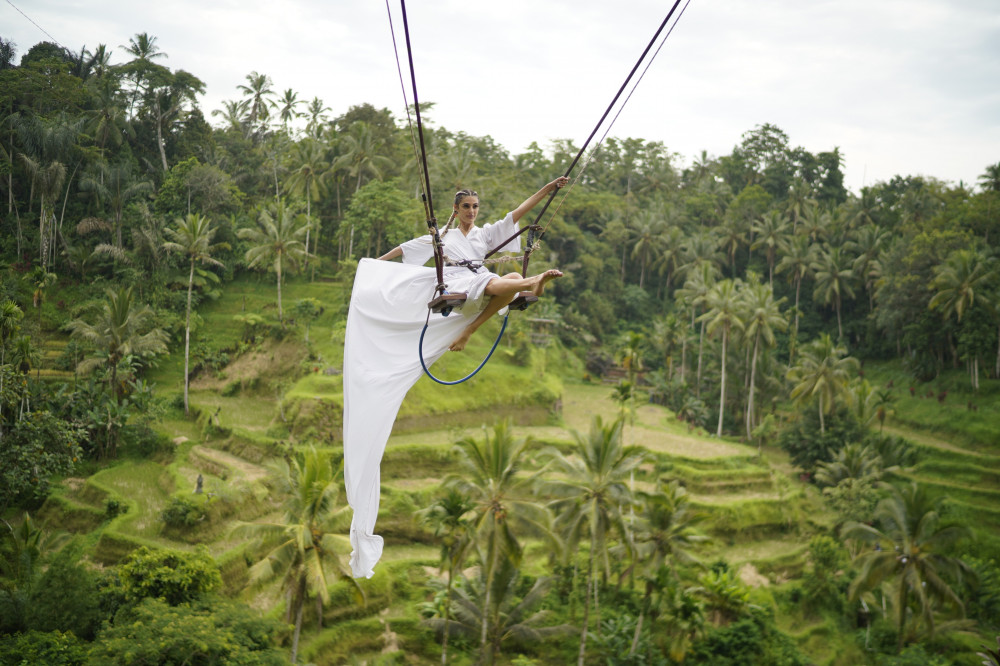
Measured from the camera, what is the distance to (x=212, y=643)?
12.2m

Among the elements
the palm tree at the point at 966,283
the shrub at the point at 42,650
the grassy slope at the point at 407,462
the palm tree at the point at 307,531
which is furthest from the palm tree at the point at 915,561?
the shrub at the point at 42,650

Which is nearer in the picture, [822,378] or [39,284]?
[39,284]

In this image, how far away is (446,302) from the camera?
419cm

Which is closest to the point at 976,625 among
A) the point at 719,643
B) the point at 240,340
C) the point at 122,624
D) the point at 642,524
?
the point at 719,643

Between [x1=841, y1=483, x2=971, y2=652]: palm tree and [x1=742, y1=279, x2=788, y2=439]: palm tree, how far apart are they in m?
13.0

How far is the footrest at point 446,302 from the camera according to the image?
13.7 feet

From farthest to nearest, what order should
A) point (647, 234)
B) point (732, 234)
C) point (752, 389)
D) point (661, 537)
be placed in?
point (732, 234) < point (647, 234) < point (752, 389) < point (661, 537)

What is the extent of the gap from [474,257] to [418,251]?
353 mm

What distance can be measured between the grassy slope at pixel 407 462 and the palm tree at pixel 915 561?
7.52 ft

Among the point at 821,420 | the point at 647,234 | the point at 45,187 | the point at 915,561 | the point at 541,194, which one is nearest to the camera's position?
the point at 541,194

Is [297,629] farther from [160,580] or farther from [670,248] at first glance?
[670,248]

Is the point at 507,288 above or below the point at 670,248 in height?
below

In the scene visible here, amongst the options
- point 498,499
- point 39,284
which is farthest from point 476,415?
point 39,284

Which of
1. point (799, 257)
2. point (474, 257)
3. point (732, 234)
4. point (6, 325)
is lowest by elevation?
point (6, 325)
